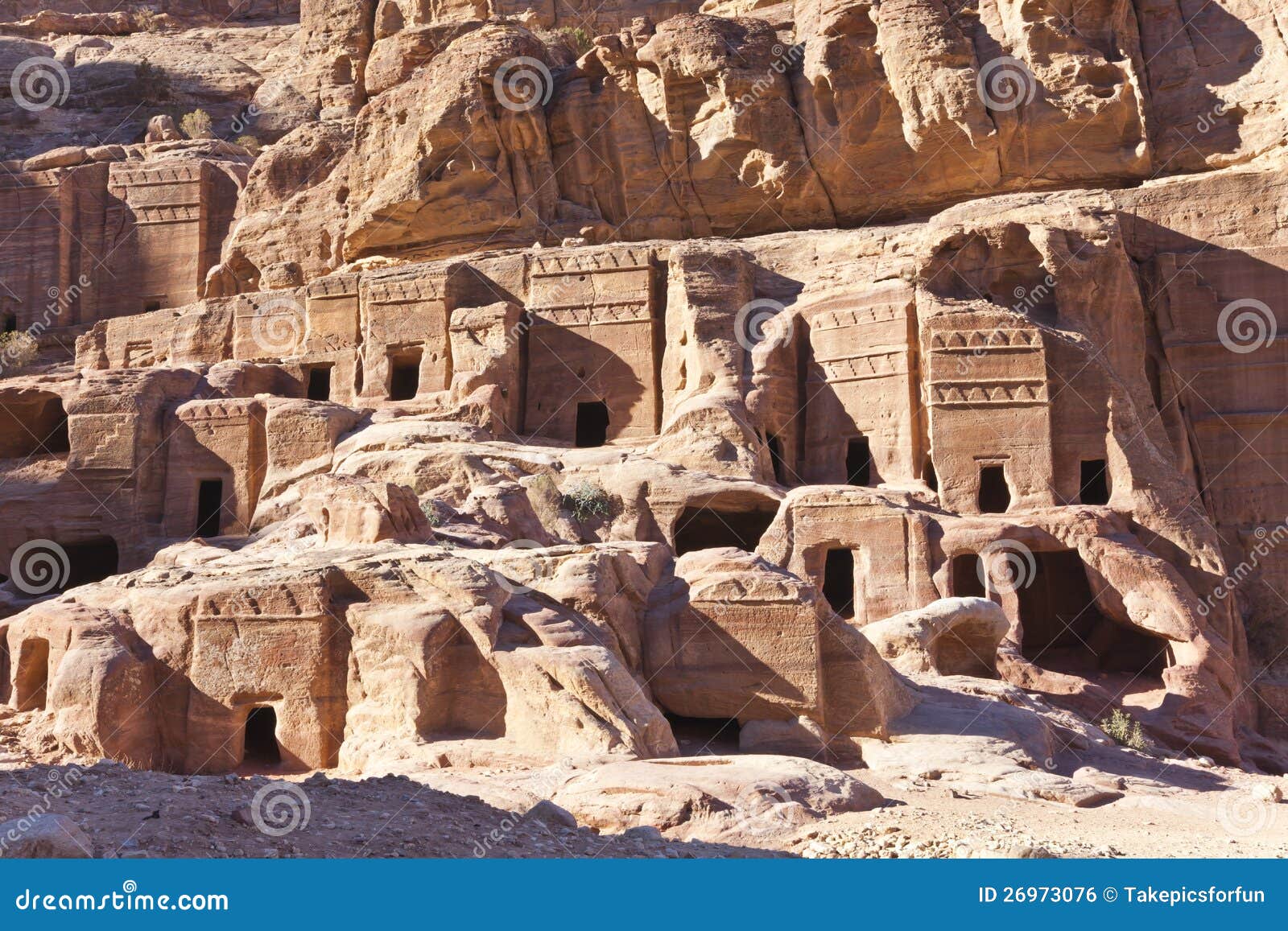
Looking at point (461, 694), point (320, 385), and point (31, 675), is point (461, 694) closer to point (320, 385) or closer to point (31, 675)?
point (31, 675)

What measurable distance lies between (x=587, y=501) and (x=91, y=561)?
43.9 ft

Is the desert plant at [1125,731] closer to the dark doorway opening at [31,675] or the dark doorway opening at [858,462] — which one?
the dark doorway opening at [858,462]

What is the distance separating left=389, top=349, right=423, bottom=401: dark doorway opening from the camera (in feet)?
114

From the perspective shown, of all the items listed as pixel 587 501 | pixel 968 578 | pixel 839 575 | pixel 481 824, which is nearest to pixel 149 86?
pixel 587 501

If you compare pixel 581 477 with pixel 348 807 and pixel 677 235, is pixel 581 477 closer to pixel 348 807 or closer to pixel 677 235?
pixel 677 235

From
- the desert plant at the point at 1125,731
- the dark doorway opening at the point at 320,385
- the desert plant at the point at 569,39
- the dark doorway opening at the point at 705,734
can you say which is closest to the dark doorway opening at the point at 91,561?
the dark doorway opening at the point at 320,385

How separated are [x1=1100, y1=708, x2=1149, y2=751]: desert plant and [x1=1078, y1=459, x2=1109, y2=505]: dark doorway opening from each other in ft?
23.6

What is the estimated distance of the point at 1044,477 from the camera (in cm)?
2861

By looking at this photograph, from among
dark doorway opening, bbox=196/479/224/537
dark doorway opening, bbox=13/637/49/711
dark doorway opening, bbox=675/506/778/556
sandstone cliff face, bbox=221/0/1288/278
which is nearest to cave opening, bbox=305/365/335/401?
dark doorway opening, bbox=196/479/224/537

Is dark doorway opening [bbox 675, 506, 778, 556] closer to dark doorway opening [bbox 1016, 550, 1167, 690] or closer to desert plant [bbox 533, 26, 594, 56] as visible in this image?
dark doorway opening [bbox 1016, 550, 1167, 690]

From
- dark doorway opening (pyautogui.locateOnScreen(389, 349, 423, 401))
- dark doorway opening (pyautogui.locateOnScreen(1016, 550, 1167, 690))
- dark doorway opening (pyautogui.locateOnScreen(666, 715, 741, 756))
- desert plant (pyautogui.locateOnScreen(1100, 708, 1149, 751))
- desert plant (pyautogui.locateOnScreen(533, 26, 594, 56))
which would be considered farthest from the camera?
desert plant (pyautogui.locateOnScreen(533, 26, 594, 56))

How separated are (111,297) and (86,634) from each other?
27.4 metres

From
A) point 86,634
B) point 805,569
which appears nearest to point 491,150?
point 805,569

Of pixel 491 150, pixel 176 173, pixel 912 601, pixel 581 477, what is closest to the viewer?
pixel 912 601
